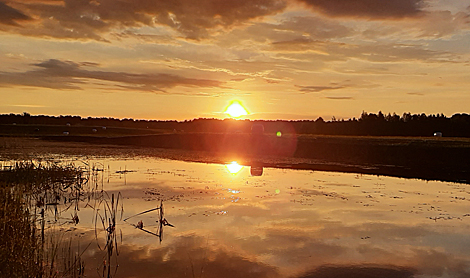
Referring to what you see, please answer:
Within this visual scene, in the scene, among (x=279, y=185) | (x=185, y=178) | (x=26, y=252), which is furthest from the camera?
(x=185, y=178)

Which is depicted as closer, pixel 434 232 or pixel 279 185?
pixel 434 232

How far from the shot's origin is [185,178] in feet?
90.2

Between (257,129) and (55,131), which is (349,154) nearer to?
(257,129)

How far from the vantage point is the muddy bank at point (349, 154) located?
119 feet

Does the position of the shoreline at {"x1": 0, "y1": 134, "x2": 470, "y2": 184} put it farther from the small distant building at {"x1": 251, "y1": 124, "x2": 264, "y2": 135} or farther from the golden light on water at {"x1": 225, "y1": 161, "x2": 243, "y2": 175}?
the small distant building at {"x1": 251, "y1": 124, "x2": 264, "y2": 135}

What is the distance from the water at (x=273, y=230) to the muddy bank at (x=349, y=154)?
1061 centimetres

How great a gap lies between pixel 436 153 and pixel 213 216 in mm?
39081

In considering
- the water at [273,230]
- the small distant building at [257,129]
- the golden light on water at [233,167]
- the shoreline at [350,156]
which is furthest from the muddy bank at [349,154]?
the water at [273,230]

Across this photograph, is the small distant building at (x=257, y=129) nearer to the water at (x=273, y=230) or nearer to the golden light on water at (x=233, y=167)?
the golden light on water at (x=233, y=167)

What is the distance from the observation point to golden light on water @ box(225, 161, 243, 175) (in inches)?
1296

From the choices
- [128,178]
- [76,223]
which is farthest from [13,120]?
[76,223]

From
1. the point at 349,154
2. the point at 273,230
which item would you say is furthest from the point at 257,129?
the point at 273,230

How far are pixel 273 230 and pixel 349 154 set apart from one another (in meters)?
38.0

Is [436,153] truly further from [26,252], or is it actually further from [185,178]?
[26,252]
